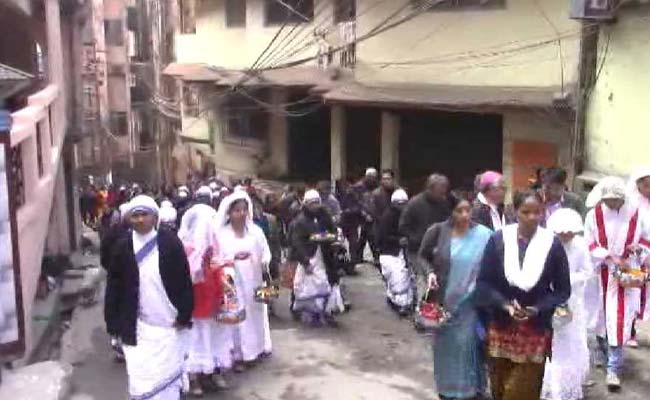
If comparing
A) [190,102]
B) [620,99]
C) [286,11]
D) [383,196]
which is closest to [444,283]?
[383,196]

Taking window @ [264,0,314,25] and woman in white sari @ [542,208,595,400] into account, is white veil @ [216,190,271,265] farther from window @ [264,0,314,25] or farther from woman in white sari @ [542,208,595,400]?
window @ [264,0,314,25]

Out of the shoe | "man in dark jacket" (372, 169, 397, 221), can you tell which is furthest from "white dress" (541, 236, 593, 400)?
"man in dark jacket" (372, 169, 397, 221)

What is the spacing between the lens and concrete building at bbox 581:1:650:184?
10609 millimetres

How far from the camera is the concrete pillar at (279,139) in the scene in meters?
20.2

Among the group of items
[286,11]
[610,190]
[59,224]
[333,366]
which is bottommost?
[59,224]

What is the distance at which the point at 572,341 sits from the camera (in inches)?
241

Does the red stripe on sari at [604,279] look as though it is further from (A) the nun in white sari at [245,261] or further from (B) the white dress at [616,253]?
(A) the nun in white sari at [245,261]

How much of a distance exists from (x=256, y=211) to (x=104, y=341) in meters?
2.51

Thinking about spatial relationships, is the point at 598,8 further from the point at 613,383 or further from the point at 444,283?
the point at 444,283

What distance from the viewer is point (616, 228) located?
6578mm

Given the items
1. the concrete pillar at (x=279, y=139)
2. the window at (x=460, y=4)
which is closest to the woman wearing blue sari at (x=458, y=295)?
the window at (x=460, y=4)

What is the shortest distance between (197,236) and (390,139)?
35.0ft

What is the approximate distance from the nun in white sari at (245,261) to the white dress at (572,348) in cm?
259

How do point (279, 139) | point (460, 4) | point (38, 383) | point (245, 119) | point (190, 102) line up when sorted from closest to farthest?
point (38, 383)
point (460, 4)
point (279, 139)
point (245, 119)
point (190, 102)
